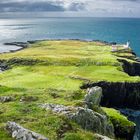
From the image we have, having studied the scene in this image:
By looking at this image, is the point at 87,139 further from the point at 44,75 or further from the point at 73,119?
the point at 44,75

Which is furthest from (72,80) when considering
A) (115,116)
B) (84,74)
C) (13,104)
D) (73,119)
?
(73,119)

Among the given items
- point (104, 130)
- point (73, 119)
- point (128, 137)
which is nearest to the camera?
point (73, 119)

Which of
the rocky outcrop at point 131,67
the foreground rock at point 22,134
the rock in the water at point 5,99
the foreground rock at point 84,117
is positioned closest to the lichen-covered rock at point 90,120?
the foreground rock at point 84,117

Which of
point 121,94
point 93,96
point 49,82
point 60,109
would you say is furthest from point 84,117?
point 121,94

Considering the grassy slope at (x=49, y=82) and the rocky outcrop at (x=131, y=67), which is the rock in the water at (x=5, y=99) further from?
the rocky outcrop at (x=131, y=67)

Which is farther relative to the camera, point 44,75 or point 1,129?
point 44,75

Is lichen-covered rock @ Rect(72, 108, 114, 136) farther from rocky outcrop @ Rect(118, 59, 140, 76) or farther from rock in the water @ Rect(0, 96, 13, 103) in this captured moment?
rocky outcrop @ Rect(118, 59, 140, 76)

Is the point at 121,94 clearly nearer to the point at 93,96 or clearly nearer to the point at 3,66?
the point at 3,66
